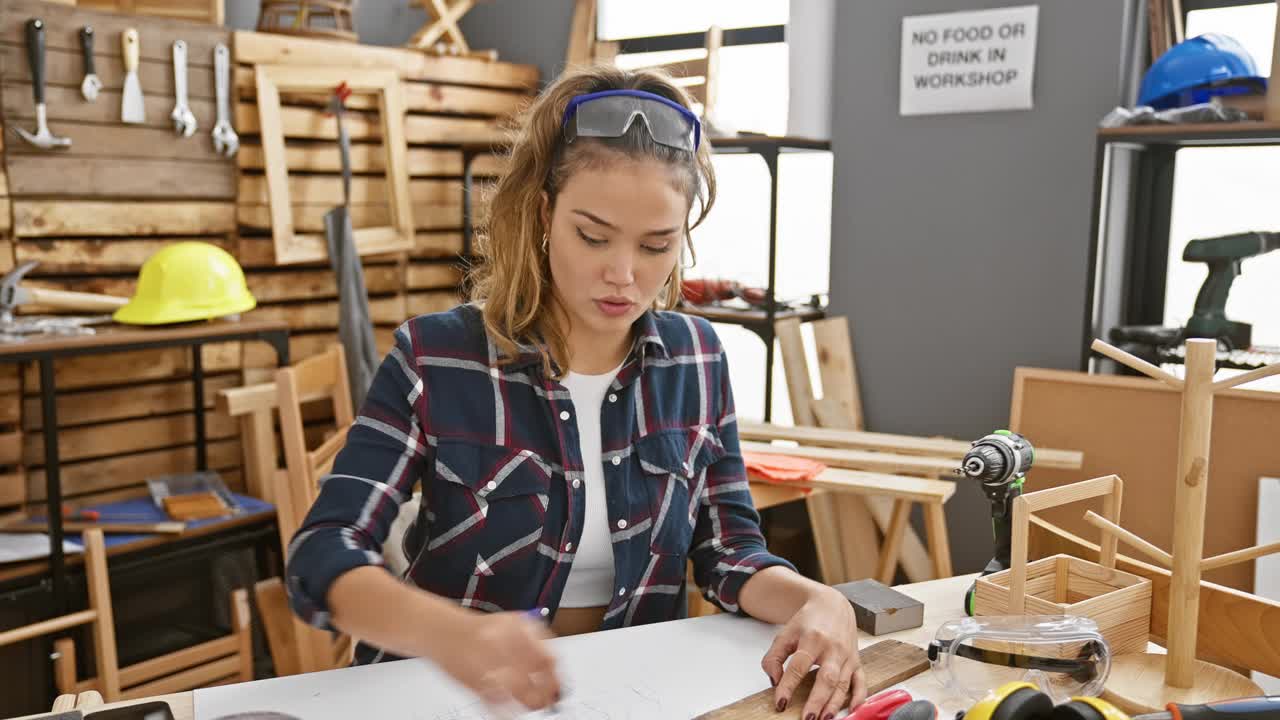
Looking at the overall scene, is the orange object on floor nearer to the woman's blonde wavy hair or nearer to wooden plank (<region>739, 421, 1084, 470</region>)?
wooden plank (<region>739, 421, 1084, 470</region>)

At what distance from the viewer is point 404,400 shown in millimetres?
1466

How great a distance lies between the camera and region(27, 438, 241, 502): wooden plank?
313cm

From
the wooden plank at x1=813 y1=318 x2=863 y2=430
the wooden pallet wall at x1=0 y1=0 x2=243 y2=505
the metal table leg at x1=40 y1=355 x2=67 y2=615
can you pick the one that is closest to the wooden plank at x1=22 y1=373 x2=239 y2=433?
the wooden pallet wall at x1=0 y1=0 x2=243 y2=505

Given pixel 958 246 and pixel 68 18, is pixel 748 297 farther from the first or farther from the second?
pixel 68 18

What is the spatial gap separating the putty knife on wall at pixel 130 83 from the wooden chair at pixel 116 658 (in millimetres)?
1263

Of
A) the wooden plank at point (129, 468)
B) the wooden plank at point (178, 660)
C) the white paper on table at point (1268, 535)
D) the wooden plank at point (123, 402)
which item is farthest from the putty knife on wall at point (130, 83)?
the white paper on table at point (1268, 535)

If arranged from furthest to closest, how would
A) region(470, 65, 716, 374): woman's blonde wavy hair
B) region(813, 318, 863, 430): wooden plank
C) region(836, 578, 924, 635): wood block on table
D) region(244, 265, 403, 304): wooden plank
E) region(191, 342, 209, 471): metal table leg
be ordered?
region(244, 265, 403, 304): wooden plank < region(191, 342, 209, 471): metal table leg < region(813, 318, 863, 430): wooden plank < region(470, 65, 716, 374): woman's blonde wavy hair < region(836, 578, 924, 635): wood block on table

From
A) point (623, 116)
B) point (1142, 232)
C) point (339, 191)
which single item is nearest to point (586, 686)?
point (623, 116)

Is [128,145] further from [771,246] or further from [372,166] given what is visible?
[771,246]

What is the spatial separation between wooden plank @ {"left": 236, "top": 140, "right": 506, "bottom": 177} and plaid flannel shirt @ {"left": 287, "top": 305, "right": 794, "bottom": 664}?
1885mm

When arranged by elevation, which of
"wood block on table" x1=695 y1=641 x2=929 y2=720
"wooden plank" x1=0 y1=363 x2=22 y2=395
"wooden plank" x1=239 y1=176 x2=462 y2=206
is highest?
"wooden plank" x1=239 y1=176 x2=462 y2=206

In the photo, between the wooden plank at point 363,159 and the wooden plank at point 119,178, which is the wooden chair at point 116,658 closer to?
the wooden plank at point 119,178

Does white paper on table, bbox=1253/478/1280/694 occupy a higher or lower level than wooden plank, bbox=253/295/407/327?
lower

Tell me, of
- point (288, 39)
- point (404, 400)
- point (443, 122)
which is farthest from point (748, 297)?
point (404, 400)
